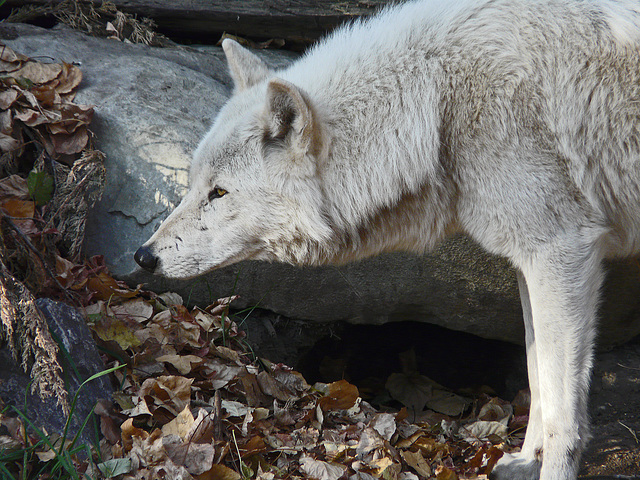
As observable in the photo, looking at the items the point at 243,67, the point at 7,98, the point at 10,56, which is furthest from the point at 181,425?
the point at 10,56

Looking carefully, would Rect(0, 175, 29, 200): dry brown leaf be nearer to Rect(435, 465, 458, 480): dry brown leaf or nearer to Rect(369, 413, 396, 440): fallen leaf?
Rect(369, 413, 396, 440): fallen leaf

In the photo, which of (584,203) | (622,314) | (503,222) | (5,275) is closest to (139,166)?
(5,275)

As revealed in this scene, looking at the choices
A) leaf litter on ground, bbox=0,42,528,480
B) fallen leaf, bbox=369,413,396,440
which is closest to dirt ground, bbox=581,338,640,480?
leaf litter on ground, bbox=0,42,528,480

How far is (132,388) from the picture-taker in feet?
9.87

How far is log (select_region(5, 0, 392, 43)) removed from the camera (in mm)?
4953

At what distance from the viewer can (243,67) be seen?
352 centimetres

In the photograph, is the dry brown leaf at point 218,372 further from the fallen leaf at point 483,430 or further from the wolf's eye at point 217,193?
the fallen leaf at point 483,430

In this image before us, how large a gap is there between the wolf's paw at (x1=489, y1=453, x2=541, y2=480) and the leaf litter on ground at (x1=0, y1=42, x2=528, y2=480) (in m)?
0.12

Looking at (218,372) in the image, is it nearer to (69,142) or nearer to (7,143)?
(69,142)

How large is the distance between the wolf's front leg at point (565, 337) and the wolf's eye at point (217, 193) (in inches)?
63.6

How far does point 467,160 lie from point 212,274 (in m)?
1.98

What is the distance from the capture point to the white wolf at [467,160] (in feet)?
9.06

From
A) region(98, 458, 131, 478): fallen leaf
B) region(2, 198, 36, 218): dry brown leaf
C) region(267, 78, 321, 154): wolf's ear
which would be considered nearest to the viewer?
region(98, 458, 131, 478): fallen leaf

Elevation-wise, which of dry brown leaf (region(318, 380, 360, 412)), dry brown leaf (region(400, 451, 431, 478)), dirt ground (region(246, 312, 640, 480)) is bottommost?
dirt ground (region(246, 312, 640, 480))
